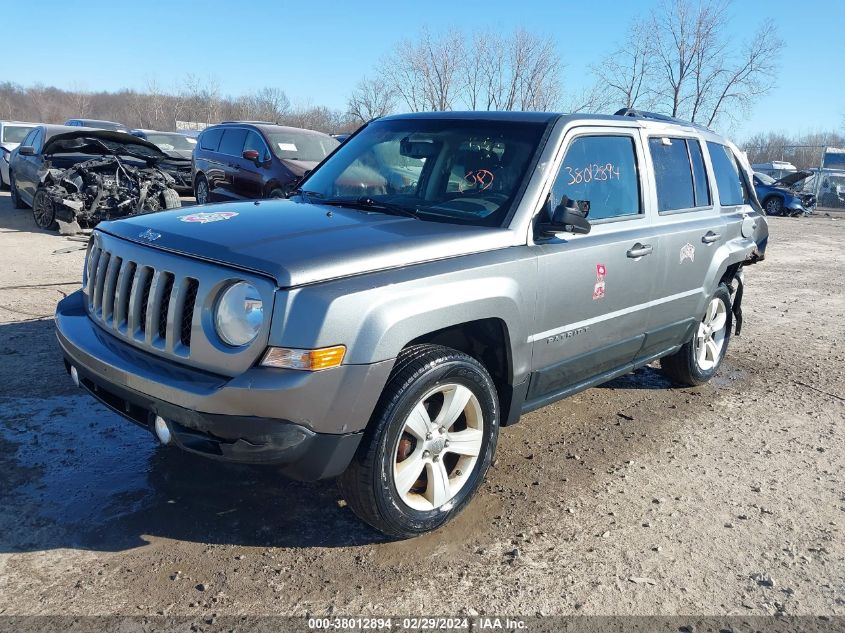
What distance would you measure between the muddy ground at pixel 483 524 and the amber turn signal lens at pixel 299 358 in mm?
848

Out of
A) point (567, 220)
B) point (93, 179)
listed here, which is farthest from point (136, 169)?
point (567, 220)

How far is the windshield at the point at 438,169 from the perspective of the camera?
143 inches

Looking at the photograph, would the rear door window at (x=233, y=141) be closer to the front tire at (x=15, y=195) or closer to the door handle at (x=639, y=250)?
the front tire at (x=15, y=195)

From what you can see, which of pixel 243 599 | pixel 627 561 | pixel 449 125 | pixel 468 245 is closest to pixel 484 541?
pixel 627 561

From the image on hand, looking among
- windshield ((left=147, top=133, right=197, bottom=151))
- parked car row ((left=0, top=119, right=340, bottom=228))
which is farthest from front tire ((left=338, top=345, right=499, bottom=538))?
windshield ((left=147, top=133, right=197, bottom=151))

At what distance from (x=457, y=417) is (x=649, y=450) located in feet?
5.50

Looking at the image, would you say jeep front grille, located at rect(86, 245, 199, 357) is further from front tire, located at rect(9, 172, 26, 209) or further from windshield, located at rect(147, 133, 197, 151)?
windshield, located at rect(147, 133, 197, 151)

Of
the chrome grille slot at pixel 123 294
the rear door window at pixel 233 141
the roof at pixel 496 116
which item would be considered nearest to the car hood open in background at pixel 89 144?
the rear door window at pixel 233 141

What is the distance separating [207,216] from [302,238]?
0.68 m

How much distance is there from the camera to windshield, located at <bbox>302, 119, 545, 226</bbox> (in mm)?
3641

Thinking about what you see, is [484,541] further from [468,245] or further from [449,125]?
[449,125]

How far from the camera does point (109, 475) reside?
354cm

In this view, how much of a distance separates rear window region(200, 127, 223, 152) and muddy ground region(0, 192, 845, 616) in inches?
313

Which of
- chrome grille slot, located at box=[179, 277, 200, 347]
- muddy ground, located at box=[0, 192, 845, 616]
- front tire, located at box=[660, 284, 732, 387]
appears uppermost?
chrome grille slot, located at box=[179, 277, 200, 347]
